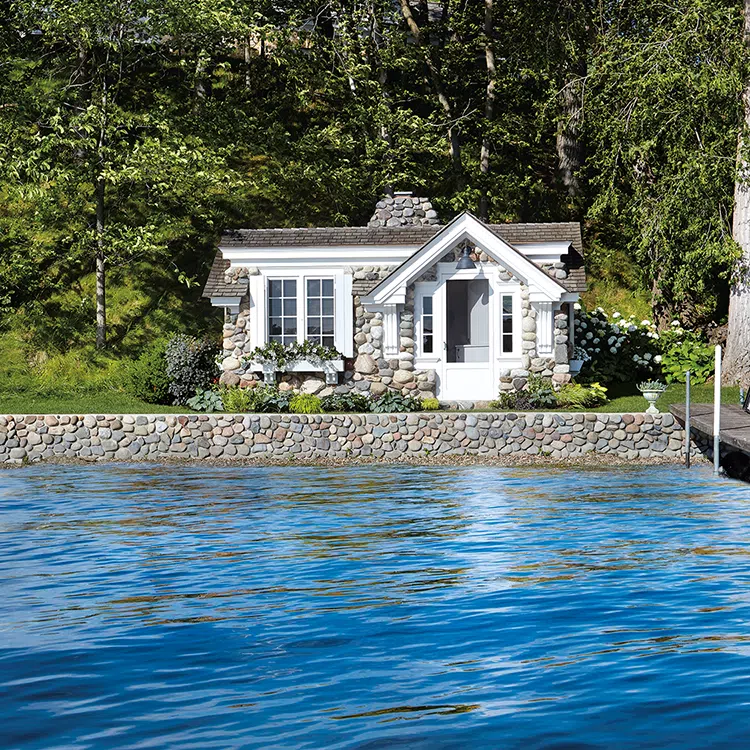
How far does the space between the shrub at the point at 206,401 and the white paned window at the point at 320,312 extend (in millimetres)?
2716

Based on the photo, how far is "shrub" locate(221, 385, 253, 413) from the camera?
2542cm

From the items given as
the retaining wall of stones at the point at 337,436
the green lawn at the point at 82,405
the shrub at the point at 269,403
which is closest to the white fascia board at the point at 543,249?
the retaining wall of stones at the point at 337,436

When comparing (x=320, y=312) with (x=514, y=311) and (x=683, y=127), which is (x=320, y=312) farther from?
(x=683, y=127)

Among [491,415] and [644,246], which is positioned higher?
[644,246]

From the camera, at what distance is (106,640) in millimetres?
8766

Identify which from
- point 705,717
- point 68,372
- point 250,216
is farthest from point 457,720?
point 250,216

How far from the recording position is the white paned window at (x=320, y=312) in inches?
1066

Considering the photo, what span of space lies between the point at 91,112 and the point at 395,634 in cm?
2444

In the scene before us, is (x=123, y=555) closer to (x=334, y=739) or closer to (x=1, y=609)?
(x=1, y=609)

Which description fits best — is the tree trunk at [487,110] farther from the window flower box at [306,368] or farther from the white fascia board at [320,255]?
the window flower box at [306,368]

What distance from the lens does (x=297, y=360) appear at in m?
26.8

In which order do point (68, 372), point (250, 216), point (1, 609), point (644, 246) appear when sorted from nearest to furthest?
point (1, 609), point (644, 246), point (68, 372), point (250, 216)

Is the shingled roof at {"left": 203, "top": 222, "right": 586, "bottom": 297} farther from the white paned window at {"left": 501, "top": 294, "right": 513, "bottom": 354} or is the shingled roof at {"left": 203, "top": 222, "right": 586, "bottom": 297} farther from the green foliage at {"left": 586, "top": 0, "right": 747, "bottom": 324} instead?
the green foliage at {"left": 586, "top": 0, "right": 747, "bottom": 324}

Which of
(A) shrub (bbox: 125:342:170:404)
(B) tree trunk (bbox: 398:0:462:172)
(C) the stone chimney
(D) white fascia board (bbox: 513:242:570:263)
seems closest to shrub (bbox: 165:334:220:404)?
(A) shrub (bbox: 125:342:170:404)
